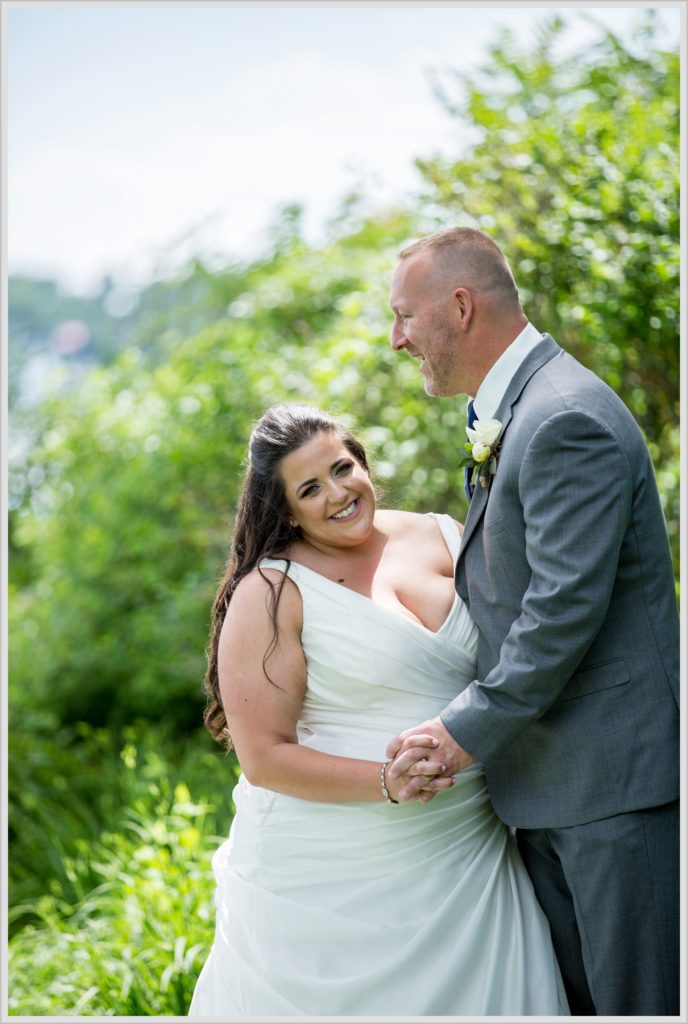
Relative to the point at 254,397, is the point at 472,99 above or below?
above

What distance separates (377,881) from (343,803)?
232mm

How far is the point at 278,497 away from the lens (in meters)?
3.11

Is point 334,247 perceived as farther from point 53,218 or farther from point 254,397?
point 53,218

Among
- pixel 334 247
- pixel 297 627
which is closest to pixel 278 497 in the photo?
pixel 297 627

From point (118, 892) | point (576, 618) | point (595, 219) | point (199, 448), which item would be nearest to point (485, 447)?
point (576, 618)

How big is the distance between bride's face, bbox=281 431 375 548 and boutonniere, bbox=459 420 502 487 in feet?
1.27

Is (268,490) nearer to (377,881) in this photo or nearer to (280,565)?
(280,565)

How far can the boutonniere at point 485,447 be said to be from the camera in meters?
2.85

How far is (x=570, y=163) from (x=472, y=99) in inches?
36.2

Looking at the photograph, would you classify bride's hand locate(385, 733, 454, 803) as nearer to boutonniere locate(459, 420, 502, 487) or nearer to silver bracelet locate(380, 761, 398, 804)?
silver bracelet locate(380, 761, 398, 804)

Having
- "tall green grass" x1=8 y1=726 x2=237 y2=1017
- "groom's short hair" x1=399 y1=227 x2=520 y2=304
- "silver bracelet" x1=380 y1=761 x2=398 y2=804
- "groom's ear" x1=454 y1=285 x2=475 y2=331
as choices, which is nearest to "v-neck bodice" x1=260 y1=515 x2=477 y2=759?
"silver bracelet" x1=380 y1=761 x2=398 y2=804

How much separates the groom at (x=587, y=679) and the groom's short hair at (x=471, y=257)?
301 mm

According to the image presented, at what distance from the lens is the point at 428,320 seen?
2.98m

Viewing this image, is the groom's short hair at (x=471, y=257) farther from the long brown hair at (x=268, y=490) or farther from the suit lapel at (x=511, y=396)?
the long brown hair at (x=268, y=490)
